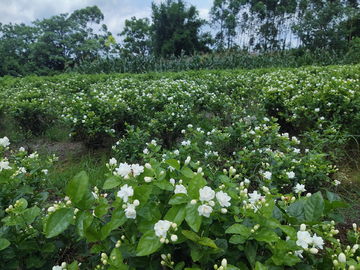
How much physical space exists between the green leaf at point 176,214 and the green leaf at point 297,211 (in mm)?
444

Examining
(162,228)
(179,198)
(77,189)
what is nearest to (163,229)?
(162,228)

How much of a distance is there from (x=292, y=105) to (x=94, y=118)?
269cm

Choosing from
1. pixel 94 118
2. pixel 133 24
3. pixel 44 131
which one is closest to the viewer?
pixel 94 118

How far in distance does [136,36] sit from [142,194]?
40.8 metres

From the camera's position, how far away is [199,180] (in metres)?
0.75

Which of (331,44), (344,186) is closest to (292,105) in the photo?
(344,186)

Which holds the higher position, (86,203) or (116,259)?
(86,203)

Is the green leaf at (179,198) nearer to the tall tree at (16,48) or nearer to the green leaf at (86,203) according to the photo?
the green leaf at (86,203)

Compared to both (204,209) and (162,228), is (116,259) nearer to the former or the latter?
(162,228)

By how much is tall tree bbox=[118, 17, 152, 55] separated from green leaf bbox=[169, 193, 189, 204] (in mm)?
38432

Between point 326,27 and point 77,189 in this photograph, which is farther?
point 326,27

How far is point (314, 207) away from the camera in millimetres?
833

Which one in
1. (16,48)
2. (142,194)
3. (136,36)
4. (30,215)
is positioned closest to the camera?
(142,194)

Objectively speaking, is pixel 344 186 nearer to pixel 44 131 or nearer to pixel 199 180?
pixel 199 180
